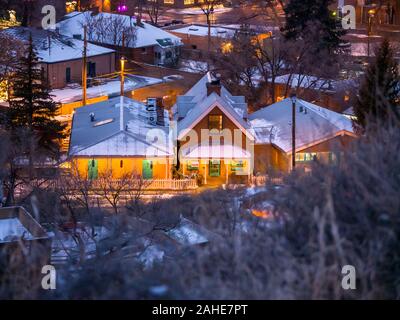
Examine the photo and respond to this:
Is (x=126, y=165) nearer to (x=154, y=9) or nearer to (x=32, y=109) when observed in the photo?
(x=32, y=109)

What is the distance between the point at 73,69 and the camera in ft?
130

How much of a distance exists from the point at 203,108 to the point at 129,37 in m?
20.8

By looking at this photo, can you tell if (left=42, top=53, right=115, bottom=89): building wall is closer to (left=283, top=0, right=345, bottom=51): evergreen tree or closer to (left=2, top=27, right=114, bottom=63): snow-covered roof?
(left=2, top=27, right=114, bottom=63): snow-covered roof

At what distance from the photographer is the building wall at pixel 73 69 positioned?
3834 cm

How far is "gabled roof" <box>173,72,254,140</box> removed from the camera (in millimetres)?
26016

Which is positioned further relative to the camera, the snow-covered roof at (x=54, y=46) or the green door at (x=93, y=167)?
the snow-covered roof at (x=54, y=46)

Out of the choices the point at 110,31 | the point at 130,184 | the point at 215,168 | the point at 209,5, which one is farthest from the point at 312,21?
the point at 209,5

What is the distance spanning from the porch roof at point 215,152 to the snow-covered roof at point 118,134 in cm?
79

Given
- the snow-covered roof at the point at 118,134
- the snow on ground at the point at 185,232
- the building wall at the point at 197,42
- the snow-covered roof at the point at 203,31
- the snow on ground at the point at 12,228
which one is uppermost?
the snow-covered roof at the point at 203,31

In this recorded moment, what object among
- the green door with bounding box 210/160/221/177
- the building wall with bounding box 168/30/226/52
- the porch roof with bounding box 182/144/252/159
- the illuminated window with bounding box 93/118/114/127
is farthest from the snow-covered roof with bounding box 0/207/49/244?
the building wall with bounding box 168/30/226/52

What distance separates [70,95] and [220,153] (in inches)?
461

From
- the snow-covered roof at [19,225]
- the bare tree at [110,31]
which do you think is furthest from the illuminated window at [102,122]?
the bare tree at [110,31]

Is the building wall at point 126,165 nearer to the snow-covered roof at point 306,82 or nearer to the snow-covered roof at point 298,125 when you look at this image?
the snow-covered roof at point 298,125

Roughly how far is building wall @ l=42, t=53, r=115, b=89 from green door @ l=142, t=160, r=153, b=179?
1227 centimetres
